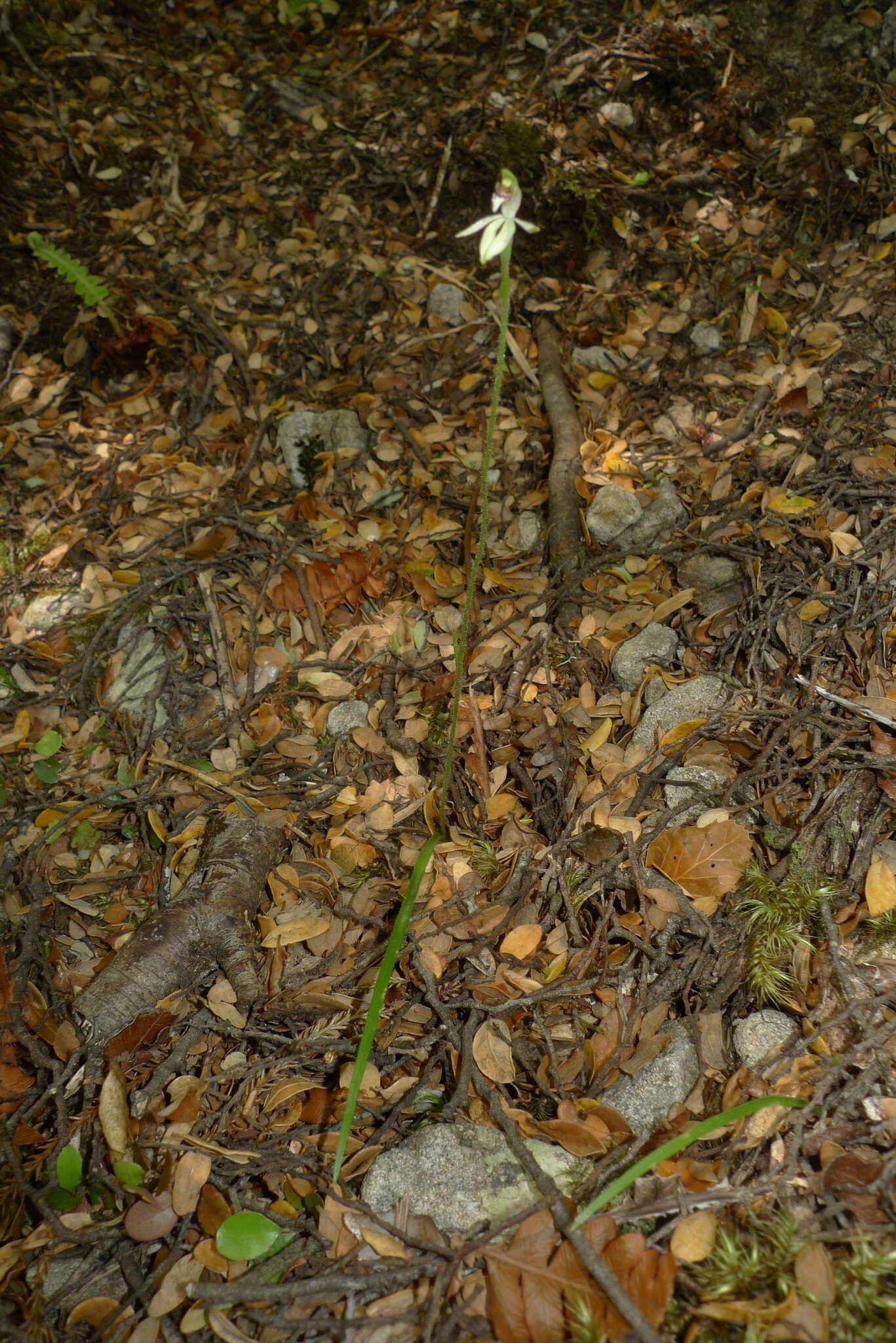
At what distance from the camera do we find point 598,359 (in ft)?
10.9

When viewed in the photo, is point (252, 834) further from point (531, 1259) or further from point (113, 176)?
point (113, 176)

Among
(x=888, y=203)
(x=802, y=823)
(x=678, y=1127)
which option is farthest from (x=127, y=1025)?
(x=888, y=203)

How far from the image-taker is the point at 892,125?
3.25 meters

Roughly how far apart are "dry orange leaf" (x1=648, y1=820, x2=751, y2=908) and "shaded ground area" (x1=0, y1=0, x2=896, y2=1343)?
0.01m

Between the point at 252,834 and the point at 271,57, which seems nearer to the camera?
the point at 252,834

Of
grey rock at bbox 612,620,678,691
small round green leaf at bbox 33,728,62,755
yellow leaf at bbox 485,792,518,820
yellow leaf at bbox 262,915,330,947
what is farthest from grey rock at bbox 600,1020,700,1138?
small round green leaf at bbox 33,728,62,755

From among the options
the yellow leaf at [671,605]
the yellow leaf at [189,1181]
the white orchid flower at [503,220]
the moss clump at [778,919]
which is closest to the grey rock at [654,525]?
the yellow leaf at [671,605]

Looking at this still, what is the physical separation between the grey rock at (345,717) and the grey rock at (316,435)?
1156mm

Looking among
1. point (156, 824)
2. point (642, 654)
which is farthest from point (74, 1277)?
point (642, 654)

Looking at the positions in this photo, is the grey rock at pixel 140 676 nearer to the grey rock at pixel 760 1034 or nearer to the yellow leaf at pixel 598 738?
the yellow leaf at pixel 598 738

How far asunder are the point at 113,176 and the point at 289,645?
3088mm

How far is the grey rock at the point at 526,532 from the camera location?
2.88 m

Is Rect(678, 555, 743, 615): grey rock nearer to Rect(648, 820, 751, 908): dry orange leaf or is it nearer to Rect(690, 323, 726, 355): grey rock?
Rect(648, 820, 751, 908): dry orange leaf

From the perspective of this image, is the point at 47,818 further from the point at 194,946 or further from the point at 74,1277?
the point at 74,1277
